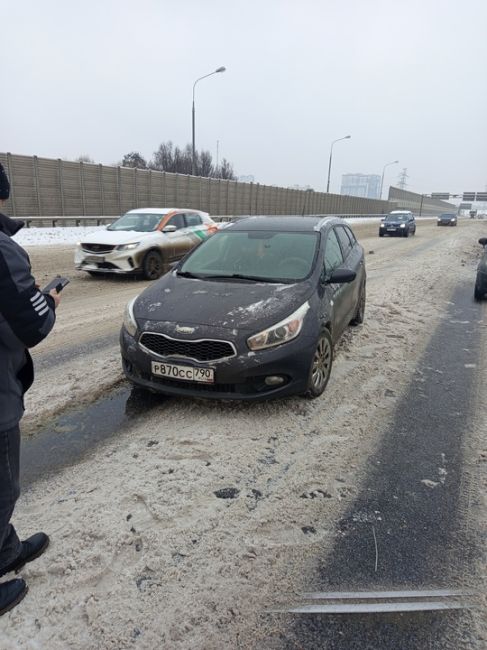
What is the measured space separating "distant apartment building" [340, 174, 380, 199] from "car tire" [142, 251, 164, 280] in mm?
127456

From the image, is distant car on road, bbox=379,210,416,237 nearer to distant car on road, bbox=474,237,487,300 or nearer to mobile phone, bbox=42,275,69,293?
distant car on road, bbox=474,237,487,300

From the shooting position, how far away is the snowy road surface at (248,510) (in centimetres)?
192

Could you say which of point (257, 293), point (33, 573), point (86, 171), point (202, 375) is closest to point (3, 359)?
point (33, 573)

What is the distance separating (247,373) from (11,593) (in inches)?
78.6

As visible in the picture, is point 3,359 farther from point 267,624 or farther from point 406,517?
point 406,517

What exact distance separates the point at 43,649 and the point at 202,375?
198 cm

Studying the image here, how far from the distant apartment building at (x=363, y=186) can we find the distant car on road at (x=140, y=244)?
12651cm

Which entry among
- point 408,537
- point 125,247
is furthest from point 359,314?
point 125,247

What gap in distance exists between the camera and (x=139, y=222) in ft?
34.9

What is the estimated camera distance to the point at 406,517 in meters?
2.61

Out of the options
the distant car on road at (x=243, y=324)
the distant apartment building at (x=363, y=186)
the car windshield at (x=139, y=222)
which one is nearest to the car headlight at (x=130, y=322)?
the distant car on road at (x=243, y=324)

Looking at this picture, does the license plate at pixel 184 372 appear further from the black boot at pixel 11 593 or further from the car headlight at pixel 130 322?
the black boot at pixel 11 593

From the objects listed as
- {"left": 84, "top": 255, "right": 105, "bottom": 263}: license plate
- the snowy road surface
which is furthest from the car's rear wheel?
{"left": 84, "top": 255, "right": 105, "bottom": 263}: license plate

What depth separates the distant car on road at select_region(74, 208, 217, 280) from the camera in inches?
375
